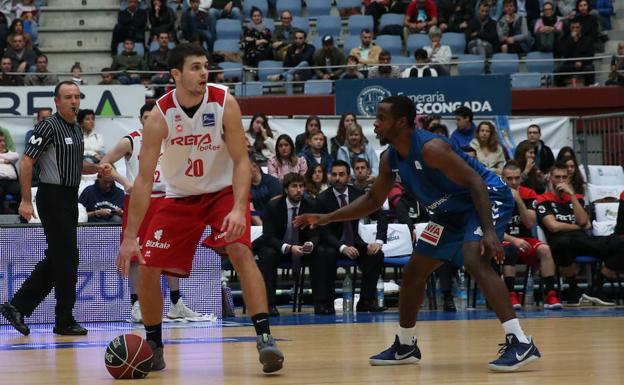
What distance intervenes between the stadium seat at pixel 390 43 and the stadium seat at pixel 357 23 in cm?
74

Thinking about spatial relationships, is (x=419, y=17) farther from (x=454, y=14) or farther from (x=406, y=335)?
(x=406, y=335)

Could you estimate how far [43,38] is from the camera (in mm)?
21797

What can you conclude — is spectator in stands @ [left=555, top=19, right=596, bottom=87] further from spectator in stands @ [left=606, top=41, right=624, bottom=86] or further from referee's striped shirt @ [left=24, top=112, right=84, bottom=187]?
referee's striped shirt @ [left=24, top=112, right=84, bottom=187]

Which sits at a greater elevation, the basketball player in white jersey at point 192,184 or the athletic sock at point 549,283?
the basketball player in white jersey at point 192,184

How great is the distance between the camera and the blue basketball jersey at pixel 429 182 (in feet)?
22.7

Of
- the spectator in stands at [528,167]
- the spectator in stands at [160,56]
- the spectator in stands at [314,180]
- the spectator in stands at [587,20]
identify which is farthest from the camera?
the spectator in stands at [587,20]

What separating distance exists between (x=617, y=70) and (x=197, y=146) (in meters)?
13.2

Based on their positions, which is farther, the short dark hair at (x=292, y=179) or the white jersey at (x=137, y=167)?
the short dark hair at (x=292, y=179)

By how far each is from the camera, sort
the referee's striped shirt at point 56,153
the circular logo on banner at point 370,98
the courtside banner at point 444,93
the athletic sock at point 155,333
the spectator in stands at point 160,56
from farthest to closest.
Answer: the spectator in stands at point 160,56, the courtside banner at point 444,93, the circular logo on banner at point 370,98, the referee's striped shirt at point 56,153, the athletic sock at point 155,333

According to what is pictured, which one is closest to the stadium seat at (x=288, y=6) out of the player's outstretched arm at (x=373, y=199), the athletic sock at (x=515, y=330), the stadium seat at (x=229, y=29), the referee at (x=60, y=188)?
the stadium seat at (x=229, y=29)

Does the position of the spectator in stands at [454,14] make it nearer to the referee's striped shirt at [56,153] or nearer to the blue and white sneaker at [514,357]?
the referee's striped shirt at [56,153]

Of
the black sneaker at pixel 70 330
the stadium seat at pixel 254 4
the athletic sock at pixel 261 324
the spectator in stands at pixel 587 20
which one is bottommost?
the black sneaker at pixel 70 330

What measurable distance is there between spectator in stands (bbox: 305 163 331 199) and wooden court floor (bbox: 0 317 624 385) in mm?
2735

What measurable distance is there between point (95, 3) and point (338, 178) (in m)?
10.7
